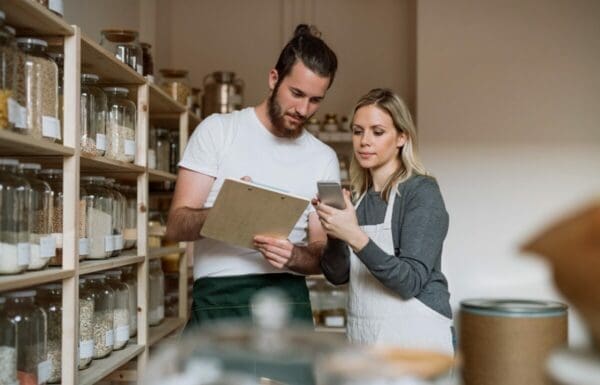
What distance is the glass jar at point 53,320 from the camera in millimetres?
1884

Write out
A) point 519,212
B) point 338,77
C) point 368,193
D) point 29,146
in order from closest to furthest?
point 29,146
point 368,193
point 519,212
point 338,77

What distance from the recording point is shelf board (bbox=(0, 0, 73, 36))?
1.54 meters

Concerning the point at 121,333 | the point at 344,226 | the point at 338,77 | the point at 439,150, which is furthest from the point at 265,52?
the point at 344,226

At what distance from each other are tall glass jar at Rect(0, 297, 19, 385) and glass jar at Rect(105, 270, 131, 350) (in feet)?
2.44

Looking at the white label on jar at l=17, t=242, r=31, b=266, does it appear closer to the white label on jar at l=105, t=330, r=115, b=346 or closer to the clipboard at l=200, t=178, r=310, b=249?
the clipboard at l=200, t=178, r=310, b=249

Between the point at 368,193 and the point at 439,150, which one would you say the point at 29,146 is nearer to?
the point at 368,193

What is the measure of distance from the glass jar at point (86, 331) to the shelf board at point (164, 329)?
2.12ft

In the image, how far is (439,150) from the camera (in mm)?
3867

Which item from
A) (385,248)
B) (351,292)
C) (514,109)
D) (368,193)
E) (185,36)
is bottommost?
(351,292)

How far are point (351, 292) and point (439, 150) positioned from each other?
93.2 inches

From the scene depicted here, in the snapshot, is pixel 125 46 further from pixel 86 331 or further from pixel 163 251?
pixel 86 331

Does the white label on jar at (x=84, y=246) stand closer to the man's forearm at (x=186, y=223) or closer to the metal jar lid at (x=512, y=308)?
the man's forearm at (x=186, y=223)

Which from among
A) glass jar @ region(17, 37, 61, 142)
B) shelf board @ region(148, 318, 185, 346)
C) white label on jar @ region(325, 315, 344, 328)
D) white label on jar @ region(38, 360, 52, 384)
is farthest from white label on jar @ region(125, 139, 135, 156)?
white label on jar @ region(325, 315, 344, 328)

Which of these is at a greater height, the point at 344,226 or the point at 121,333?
the point at 344,226
